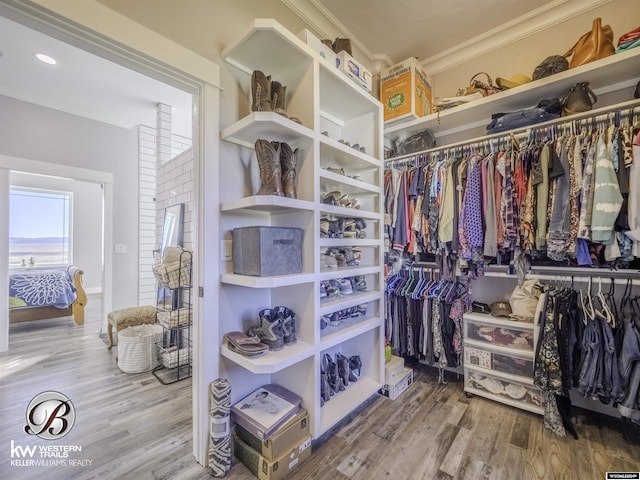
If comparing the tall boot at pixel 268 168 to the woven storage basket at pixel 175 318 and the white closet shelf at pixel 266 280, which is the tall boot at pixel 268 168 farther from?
the woven storage basket at pixel 175 318

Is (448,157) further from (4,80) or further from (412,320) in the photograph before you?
(4,80)

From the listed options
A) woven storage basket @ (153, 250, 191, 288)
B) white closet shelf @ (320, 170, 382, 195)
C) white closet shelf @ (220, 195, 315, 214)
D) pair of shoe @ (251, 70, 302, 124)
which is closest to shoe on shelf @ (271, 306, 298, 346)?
white closet shelf @ (220, 195, 315, 214)

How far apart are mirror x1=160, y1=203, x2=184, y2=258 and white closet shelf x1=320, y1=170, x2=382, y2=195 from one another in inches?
66.5

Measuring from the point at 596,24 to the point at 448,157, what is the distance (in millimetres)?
1081

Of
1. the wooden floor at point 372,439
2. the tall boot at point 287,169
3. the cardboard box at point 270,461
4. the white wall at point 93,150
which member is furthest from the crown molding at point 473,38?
the white wall at point 93,150

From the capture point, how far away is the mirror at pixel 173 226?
9.27ft

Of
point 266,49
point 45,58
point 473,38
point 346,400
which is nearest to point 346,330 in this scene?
A: point 346,400

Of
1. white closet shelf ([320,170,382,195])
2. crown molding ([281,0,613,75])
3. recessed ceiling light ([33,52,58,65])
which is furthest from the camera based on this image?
recessed ceiling light ([33,52,58,65])

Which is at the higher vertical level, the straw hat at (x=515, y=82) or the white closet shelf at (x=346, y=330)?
the straw hat at (x=515, y=82)

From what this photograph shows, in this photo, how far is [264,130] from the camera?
56.7 inches

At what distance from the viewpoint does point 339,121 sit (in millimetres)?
2277

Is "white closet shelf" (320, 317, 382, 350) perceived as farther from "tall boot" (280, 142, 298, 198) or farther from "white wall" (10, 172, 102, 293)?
"white wall" (10, 172, 102, 293)

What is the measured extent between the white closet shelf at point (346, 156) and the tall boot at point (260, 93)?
34 cm

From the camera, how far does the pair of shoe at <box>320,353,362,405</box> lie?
177 cm
